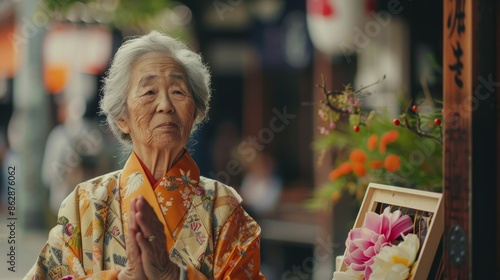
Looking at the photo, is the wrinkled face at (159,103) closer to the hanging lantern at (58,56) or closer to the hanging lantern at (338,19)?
the hanging lantern at (338,19)

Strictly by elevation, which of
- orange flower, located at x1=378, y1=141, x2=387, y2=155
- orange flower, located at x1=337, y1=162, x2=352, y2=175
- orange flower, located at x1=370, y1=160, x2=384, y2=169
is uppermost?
orange flower, located at x1=378, y1=141, x2=387, y2=155

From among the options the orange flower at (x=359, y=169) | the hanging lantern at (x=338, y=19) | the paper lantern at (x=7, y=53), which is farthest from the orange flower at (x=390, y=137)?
the paper lantern at (x=7, y=53)

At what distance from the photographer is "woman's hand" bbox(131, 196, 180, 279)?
5.54 ft

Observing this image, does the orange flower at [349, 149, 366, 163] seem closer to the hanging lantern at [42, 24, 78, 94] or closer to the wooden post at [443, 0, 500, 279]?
the wooden post at [443, 0, 500, 279]

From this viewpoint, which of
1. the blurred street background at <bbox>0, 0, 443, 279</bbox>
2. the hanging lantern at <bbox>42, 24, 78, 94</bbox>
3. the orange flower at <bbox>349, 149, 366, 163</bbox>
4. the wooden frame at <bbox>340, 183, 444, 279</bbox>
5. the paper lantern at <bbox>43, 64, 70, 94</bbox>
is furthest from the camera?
the paper lantern at <bbox>43, 64, 70, 94</bbox>

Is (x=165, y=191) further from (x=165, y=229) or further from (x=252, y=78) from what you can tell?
(x=252, y=78)

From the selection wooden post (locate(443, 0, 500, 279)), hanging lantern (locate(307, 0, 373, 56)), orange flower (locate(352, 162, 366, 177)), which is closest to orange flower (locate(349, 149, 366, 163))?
orange flower (locate(352, 162, 366, 177))

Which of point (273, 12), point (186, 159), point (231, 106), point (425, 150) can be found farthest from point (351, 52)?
point (186, 159)

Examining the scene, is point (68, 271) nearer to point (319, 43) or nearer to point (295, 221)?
point (319, 43)

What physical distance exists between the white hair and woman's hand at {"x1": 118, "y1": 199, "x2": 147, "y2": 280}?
1.03ft

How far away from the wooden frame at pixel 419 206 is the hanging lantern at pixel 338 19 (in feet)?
5.49

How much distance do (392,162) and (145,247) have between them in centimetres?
102

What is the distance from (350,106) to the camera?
2.38 m

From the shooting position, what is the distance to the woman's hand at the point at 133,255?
1696 mm
